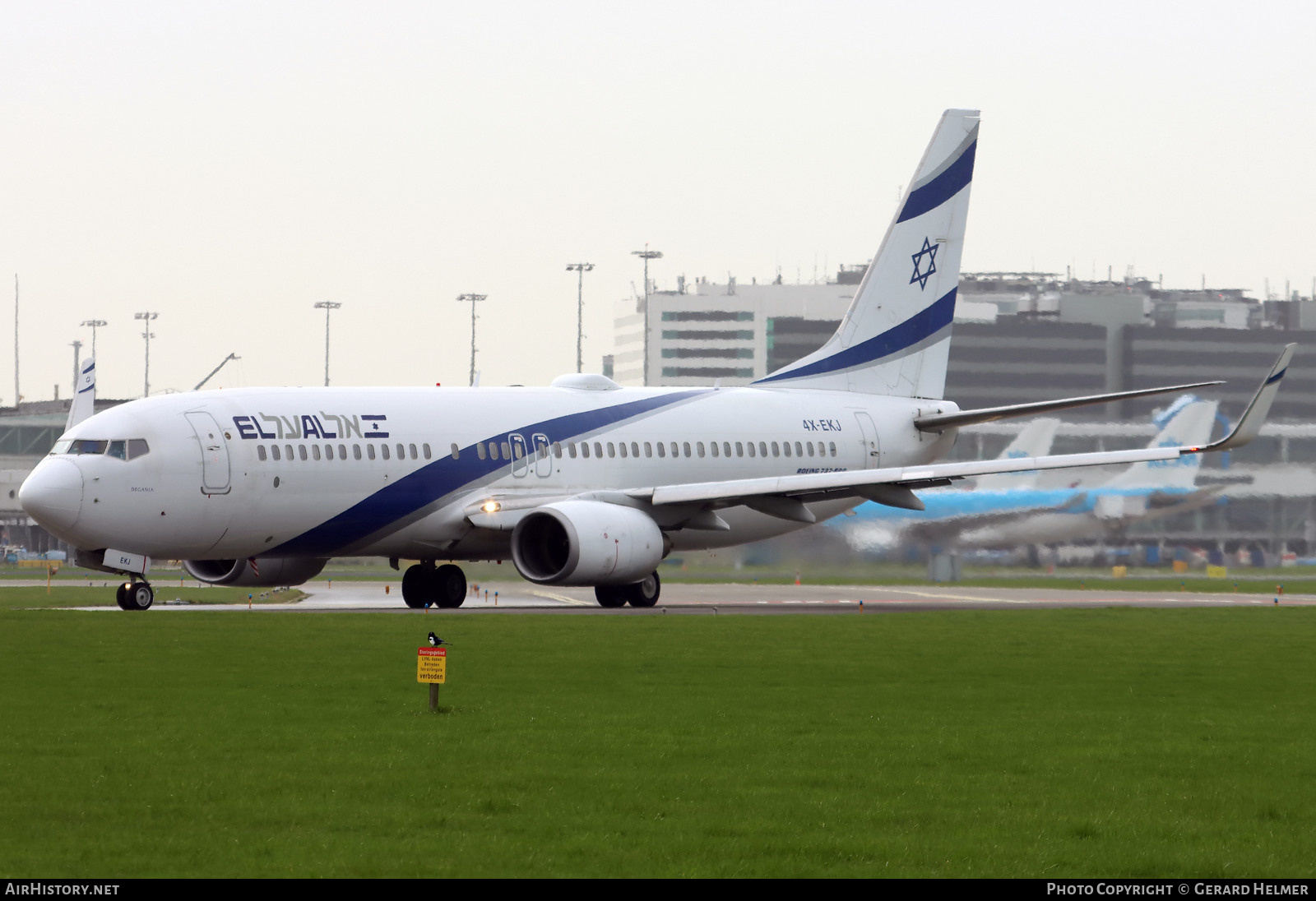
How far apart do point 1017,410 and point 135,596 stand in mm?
18329

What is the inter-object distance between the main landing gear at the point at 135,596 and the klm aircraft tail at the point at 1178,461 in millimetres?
25885

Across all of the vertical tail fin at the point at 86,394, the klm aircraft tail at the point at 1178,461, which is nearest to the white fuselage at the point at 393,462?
the klm aircraft tail at the point at 1178,461

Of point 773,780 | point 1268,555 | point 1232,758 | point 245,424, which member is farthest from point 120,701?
point 1268,555

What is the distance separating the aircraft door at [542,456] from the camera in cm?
3888

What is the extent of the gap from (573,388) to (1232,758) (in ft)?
87.5

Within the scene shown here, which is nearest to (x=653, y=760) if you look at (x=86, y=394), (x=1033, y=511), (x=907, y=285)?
(x=907, y=285)

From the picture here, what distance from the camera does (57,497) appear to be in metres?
33.7

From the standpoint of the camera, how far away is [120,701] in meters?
19.5

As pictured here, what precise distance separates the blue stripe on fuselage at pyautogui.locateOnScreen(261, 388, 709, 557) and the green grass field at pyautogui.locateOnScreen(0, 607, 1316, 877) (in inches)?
328

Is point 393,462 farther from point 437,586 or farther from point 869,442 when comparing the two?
point 869,442

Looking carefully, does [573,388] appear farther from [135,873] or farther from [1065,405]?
[135,873]

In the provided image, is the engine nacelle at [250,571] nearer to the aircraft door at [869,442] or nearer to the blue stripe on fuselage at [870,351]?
the blue stripe on fuselage at [870,351]

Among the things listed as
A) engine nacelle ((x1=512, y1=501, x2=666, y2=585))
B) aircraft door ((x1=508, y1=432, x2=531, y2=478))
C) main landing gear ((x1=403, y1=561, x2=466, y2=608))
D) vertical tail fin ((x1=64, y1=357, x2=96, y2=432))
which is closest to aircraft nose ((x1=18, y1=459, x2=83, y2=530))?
main landing gear ((x1=403, y1=561, x2=466, y2=608))

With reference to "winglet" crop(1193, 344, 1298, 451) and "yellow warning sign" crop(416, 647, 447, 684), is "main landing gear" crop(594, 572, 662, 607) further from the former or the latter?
"yellow warning sign" crop(416, 647, 447, 684)
